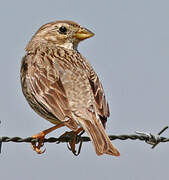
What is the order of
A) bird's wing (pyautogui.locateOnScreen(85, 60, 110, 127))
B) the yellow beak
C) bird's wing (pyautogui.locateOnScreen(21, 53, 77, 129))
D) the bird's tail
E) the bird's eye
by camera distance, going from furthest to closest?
the bird's eye, the yellow beak, bird's wing (pyautogui.locateOnScreen(85, 60, 110, 127)), bird's wing (pyautogui.locateOnScreen(21, 53, 77, 129)), the bird's tail

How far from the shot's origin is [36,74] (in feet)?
28.2

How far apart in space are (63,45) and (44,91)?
2181 mm

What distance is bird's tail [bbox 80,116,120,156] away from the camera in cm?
697

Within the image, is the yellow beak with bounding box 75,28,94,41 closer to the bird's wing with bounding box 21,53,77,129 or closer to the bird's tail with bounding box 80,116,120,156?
the bird's wing with bounding box 21,53,77,129

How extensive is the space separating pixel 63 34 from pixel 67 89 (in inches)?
90.7

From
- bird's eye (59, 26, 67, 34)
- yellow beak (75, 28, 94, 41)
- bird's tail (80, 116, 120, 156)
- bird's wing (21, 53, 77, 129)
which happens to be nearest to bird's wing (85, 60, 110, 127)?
bird's tail (80, 116, 120, 156)

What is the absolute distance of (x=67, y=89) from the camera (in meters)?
8.09

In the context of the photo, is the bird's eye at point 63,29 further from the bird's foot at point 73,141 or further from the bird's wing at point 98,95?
the bird's foot at point 73,141

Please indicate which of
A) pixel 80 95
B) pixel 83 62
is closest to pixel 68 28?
pixel 83 62

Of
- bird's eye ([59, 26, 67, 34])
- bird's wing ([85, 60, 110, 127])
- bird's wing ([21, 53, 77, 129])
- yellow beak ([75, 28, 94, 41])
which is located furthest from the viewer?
bird's eye ([59, 26, 67, 34])

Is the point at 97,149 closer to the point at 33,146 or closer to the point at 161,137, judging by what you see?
the point at 161,137

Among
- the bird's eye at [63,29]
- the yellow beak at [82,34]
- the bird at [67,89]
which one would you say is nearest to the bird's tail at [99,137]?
the bird at [67,89]

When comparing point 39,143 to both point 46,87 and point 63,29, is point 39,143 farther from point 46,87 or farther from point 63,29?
point 63,29

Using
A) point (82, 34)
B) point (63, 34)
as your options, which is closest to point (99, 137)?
point (82, 34)
